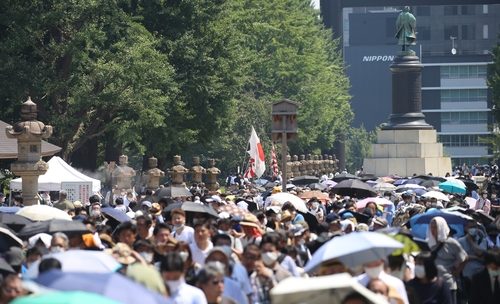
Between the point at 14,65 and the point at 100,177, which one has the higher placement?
the point at 14,65

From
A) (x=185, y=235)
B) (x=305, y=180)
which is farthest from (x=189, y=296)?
(x=305, y=180)

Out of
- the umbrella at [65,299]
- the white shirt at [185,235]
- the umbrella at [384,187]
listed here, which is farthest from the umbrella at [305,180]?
the umbrella at [65,299]

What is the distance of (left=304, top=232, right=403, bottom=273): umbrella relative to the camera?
31.8 feet

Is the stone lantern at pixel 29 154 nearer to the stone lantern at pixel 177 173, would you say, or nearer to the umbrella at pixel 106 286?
the stone lantern at pixel 177 173

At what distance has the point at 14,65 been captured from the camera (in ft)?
117

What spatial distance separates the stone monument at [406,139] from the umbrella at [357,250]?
4613cm

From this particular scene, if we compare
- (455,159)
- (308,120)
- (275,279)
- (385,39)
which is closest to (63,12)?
(275,279)

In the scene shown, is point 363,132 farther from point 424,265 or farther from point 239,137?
point 424,265

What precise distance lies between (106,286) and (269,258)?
3.66 meters

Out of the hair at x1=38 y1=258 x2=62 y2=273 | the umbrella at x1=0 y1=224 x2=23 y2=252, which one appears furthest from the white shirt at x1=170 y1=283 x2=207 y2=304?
the umbrella at x1=0 y1=224 x2=23 y2=252

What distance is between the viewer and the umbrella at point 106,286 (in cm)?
701

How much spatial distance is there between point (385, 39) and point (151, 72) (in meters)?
124

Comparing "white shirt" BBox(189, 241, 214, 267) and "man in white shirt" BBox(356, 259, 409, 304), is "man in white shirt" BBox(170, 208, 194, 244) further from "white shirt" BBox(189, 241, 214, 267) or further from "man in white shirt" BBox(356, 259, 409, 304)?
"man in white shirt" BBox(356, 259, 409, 304)

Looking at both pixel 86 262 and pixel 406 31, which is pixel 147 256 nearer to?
pixel 86 262
